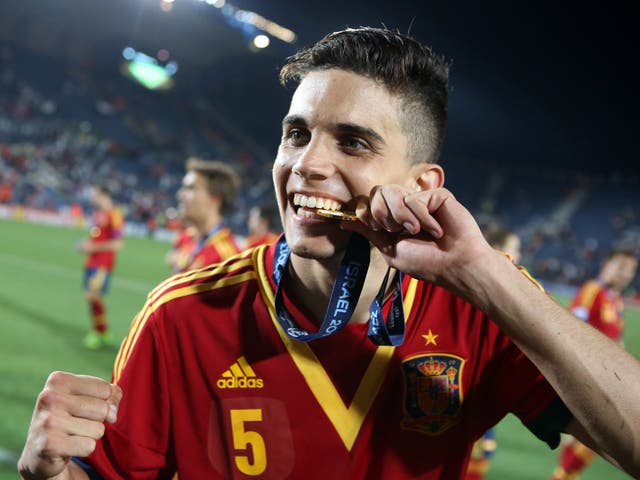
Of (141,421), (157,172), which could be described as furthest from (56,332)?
(157,172)

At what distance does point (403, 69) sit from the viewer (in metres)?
1.89

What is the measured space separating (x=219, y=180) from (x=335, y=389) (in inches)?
156

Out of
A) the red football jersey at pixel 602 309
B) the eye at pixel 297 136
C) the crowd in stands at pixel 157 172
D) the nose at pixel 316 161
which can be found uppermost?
the crowd in stands at pixel 157 172

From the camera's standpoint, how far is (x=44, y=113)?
108 ft

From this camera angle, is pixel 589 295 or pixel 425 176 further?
pixel 589 295

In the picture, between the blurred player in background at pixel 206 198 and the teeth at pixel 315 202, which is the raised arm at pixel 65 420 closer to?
the teeth at pixel 315 202

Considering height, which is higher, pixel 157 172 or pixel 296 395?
pixel 157 172

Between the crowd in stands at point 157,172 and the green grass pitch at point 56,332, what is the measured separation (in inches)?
467

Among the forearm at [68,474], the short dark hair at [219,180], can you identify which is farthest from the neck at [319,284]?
the short dark hair at [219,180]

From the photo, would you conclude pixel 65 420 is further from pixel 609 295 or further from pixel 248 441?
pixel 609 295

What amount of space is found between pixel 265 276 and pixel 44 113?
116 ft

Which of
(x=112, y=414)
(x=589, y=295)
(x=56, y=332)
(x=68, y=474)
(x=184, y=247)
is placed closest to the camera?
(x=112, y=414)

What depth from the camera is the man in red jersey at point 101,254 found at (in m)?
7.37

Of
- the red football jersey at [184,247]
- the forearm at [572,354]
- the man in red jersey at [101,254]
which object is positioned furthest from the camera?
the man in red jersey at [101,254]
